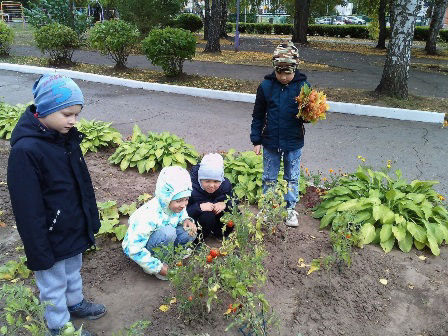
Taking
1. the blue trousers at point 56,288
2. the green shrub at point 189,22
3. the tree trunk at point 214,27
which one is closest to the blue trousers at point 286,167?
the blue trousers at point 56,288

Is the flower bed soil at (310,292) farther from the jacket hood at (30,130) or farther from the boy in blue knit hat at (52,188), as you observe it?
the jacket hood at (30,130)

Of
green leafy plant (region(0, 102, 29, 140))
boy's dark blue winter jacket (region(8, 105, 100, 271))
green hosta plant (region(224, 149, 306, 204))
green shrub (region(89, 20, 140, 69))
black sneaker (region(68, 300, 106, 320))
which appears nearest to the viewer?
boy's dark blue winter jacket (region(8, 105, 100, 271))

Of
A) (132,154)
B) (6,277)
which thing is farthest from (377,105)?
(6,277)

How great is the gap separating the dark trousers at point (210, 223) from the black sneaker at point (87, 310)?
112 centimetres

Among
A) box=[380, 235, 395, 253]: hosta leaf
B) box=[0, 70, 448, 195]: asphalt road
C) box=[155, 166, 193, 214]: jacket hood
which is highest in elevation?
box=[155, 166, 193, 214]: jacket hood

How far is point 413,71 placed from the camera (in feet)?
46.6

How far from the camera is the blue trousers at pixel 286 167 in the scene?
391cm

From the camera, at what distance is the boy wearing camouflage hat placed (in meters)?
3.58

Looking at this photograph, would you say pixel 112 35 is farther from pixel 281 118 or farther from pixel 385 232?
pixel 385 232

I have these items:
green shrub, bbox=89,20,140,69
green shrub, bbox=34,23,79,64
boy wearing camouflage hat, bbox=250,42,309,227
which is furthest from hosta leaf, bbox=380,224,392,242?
green shrub, bbox=34,23,79,64

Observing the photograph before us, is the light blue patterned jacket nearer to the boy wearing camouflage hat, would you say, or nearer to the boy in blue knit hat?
the boy in blue knit hat

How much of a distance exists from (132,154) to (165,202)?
2.45 metres

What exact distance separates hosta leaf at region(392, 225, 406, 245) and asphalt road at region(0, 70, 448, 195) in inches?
59.2

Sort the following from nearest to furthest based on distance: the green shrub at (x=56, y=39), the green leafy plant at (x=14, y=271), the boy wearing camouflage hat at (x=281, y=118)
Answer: the green leafy plant at (x=14, y=271) < the boy wearing camouflage hat at (x=281, y=118) < the green shrub at (x=56, y=39)
